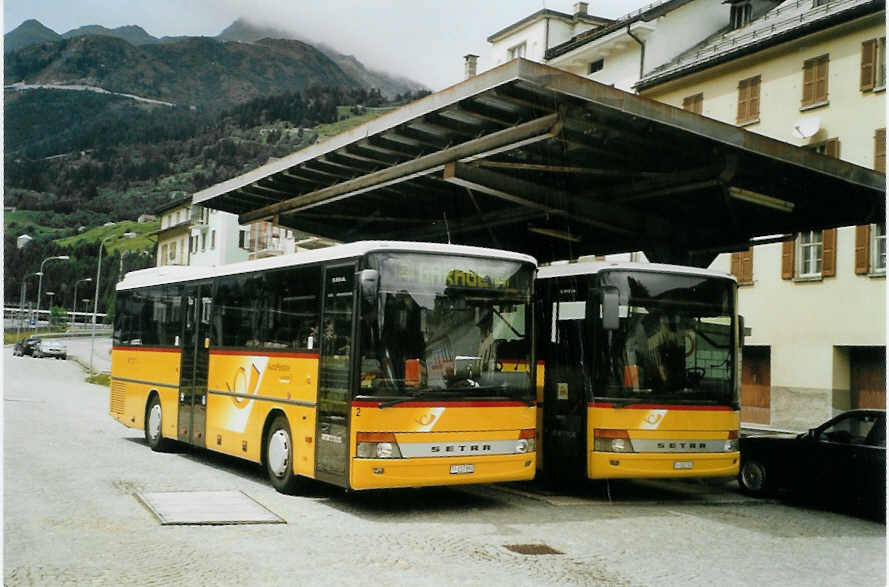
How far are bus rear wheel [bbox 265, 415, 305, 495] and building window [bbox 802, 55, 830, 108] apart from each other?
73.5 feet

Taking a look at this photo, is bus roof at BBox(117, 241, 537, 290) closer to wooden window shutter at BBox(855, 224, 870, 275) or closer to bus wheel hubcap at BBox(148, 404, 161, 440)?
bus wheel hubcap at BBox(148, 404, 161, 440)

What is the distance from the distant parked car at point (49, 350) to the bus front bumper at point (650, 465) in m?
66.2

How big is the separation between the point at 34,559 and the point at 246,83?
73.3m

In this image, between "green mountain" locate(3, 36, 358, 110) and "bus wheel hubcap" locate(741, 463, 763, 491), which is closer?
"bus wheel hubcap" locate(741, 463, 763, 491)

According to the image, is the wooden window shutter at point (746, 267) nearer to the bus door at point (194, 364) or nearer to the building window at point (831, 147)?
the building window at point (831, 147)

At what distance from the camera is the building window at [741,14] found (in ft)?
123

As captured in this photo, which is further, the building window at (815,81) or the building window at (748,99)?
the building window at (748,99)

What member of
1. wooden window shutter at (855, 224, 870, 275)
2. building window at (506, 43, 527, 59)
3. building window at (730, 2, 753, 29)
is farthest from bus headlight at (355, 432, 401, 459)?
building window at (506, 43, 527, 59)

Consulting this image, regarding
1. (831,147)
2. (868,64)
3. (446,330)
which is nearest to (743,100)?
(831,147)

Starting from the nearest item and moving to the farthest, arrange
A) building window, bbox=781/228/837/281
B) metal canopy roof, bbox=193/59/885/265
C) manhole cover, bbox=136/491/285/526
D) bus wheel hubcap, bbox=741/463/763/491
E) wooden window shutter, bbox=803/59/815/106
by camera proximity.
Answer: manhole cover, bbox=136/491/285/526 → metal canopy roof, bbox=193/59/885/265 → bus wheel hubcap, bbox=741/463/763/491 → building window, bbox=781/228/837/281 → wooden window shutter, bbox=803/59/815/106

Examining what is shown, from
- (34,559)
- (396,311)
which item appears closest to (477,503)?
(396,311)

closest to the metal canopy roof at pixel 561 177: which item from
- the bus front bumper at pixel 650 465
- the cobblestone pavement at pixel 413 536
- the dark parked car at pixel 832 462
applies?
the dark parked car at pixel 832 462

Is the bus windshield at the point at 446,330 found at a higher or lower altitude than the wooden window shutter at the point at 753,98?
lower

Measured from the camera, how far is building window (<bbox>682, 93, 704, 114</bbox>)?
3431cm
